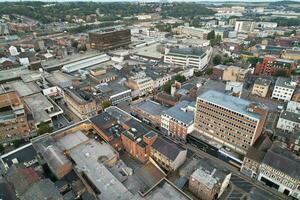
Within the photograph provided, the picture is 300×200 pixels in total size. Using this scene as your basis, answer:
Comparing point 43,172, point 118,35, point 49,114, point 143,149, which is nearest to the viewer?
point 43,172

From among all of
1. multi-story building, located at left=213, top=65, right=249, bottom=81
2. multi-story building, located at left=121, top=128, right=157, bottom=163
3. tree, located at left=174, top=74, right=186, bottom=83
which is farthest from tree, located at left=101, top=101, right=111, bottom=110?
multi-story building, located at left=213, top=65, right=249, bottom=81

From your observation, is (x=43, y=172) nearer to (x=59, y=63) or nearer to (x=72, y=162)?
(x=72, y=162)

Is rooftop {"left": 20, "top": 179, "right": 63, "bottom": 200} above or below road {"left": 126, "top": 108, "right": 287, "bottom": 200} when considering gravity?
above

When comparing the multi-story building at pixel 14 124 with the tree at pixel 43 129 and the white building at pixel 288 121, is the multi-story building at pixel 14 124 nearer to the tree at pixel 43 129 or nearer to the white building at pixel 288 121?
the tree at pixel 43 129

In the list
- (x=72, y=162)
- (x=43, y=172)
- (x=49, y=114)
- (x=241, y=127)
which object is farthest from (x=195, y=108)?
(x=49, y=114)

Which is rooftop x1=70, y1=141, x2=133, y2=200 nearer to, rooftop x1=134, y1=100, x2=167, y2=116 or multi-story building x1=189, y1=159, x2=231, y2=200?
multi-story building x1=189, y1=159, x2=231, y2=200

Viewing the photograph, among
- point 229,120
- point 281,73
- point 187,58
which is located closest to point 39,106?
point 229,120

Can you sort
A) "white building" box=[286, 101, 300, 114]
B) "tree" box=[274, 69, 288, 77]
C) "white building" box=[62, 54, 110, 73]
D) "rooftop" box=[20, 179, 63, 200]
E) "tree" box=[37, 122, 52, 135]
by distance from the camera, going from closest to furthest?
1. "rooftop" box=[20, 179, 63, 200]
2. "tree" box=[37, 122, 52, 135]
3. "white building" box=[286, 101, 300, 114]
4. "tree" box=[274, 69, 288, 77]
5. "white building" box=[62, 54, 110, 73]
